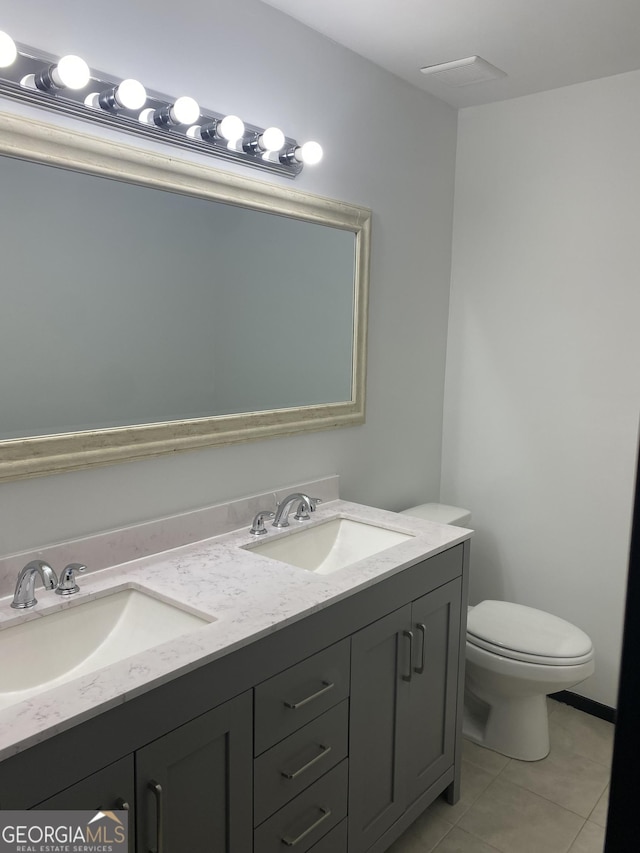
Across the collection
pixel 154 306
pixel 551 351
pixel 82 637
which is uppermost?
pixel 154 306

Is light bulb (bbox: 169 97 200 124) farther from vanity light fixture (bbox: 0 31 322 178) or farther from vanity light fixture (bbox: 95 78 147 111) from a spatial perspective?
vanity light fixture (bbox: 95 78 147 111)

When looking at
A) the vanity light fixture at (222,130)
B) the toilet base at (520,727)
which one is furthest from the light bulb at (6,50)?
the toilet base at (520,727)

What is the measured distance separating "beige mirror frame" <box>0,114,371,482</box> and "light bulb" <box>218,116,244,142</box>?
10 cm

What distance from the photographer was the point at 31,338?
4.93 feet

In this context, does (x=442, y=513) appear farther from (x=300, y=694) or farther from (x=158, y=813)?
(x=158, y=813)

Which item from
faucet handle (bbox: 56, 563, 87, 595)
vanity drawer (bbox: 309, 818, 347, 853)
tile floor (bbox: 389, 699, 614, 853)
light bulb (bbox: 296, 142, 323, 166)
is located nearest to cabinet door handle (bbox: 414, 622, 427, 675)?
vanity drawer (bbox: 309, 818, 347, 853)

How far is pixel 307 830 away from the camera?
1527 millimetres

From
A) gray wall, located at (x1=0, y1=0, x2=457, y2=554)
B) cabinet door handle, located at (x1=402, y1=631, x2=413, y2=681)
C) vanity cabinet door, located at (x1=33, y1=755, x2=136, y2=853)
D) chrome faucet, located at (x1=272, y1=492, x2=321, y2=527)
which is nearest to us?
vanity cabinet door, located at (x1=33, y1=755, x2=136, y2=853)

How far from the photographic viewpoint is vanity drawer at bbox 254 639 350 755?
1372 millimetres

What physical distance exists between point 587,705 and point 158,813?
204 centimetres

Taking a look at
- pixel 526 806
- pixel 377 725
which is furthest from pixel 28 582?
pixel 526 806

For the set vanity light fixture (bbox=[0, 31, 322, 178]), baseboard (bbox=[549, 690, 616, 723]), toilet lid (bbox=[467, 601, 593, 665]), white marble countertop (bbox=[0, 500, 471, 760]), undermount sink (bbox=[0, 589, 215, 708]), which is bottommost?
baseboard (bbox=[549, 690, 616, 723])

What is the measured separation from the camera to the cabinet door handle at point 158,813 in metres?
1.16

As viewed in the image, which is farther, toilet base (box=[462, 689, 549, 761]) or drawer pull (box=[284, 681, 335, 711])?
toilet base (box=[462, 689, 549, 761])
